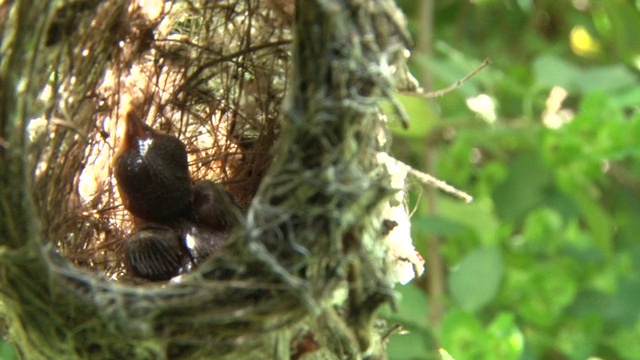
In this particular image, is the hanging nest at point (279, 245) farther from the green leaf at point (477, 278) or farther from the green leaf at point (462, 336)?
the green leaf at point (477, 278)

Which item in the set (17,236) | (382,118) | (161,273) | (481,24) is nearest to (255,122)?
(161,273)

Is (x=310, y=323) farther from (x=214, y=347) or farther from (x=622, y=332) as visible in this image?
(x=622, y=332)

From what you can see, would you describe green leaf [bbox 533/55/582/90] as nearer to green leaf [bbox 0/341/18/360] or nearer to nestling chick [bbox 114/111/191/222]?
nestling chick [bbox 114/111/191/222]

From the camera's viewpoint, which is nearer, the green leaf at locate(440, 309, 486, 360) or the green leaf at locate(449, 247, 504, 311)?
the green leaf at locate(440, 309, 486, 360)

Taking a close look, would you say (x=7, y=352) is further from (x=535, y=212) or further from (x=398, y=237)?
(x=535, y=212)

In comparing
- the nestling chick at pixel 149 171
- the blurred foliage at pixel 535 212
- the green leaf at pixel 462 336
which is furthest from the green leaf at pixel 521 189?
the nestling chick at pixel 149 171

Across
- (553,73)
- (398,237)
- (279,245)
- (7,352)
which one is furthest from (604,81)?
(7,352)

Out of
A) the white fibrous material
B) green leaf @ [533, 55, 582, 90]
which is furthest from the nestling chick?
green leaf @ [533, 55, 582, 90]

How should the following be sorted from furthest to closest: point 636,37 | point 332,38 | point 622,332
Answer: point 636,37 → point 622,332 → point 332,38
